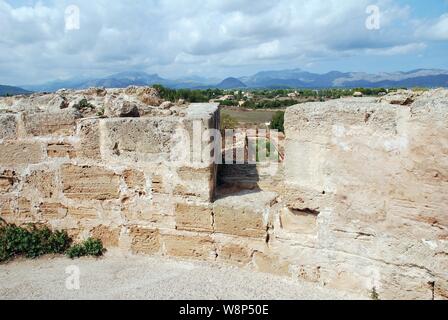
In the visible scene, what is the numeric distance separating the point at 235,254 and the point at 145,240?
0.94 metres

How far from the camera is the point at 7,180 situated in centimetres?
429

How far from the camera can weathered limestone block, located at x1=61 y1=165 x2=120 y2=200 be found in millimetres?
4043

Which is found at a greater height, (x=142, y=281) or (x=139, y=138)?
(x=139, y=138)

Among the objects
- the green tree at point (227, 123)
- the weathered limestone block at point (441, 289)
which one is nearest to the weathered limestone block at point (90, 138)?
the weathered limestone block at point (441, 289)

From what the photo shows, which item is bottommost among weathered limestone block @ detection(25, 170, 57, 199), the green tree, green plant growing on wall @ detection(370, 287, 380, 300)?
green plant growing on wall @ detection(370, 287, 380, 300)

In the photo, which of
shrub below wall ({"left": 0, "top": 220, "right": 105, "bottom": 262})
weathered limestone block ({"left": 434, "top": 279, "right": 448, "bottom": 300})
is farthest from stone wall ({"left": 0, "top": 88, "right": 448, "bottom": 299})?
shrub below wall ({"left": 0, "top": 220, "right": 105, "bottom": 262})

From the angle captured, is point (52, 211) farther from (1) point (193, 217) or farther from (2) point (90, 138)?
(1) point (193, 217)

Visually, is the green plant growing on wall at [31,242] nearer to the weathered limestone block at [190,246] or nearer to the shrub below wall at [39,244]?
the shrub below wall at [39,244]

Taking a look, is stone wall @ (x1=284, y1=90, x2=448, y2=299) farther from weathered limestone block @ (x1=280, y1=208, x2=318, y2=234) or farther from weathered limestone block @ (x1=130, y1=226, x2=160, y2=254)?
weathered limestone block @ (x1=130, y1=226, x2=160, y2=254)

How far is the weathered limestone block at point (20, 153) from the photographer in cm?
416

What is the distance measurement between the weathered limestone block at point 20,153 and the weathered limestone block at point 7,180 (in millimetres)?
99

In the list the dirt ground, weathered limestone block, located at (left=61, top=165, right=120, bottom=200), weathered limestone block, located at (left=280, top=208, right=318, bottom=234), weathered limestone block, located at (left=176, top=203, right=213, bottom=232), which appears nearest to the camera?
the dirt ground

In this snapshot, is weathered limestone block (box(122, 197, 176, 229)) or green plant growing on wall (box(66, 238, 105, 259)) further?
green plant growing on wall (box(66, 238, 105, 259))

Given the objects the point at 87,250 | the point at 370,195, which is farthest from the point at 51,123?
the point at 370,195
